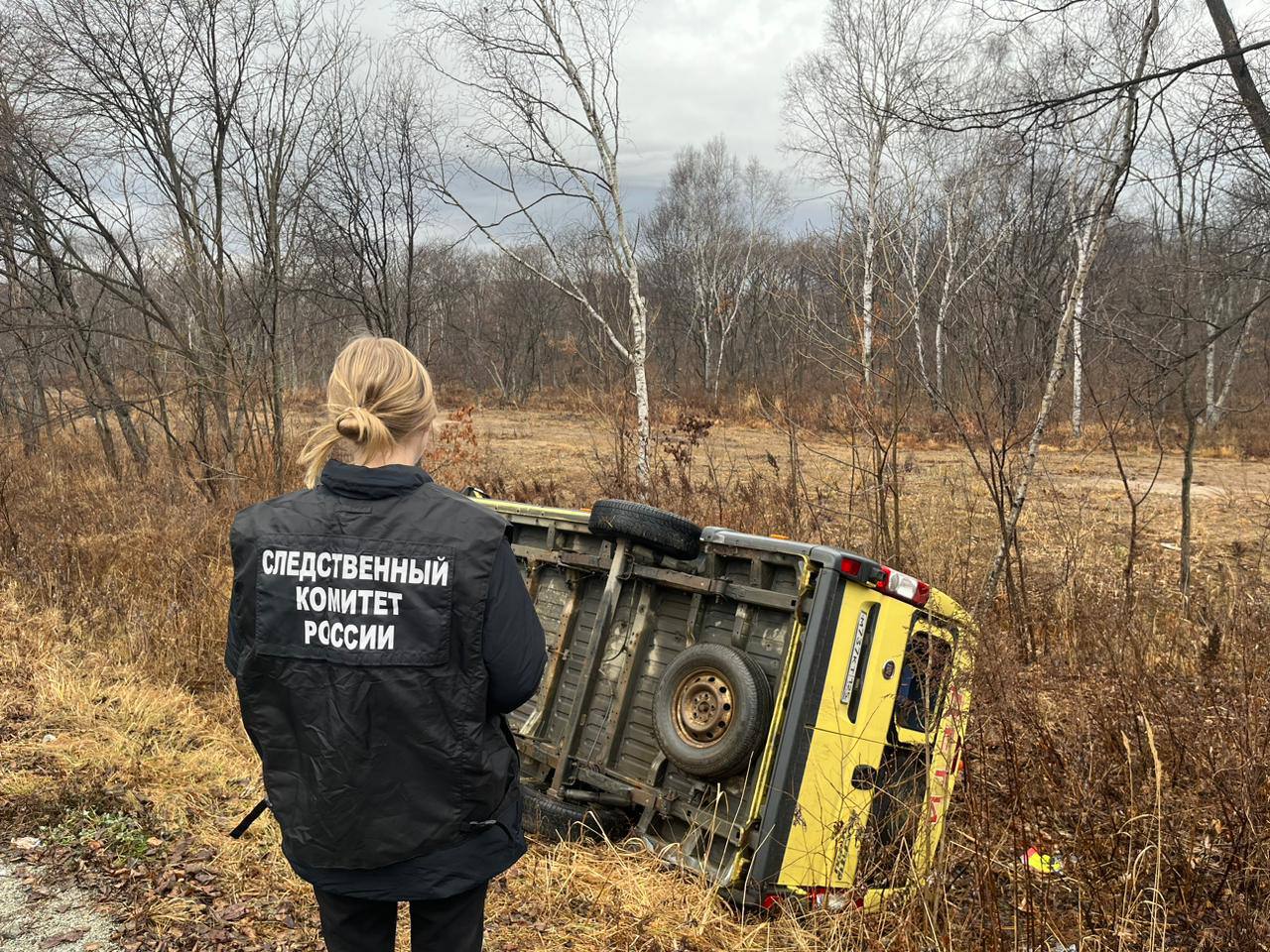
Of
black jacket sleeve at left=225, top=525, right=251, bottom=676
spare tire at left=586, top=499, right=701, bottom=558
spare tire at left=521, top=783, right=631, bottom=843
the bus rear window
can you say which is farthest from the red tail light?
black jacket sleeve at left=225, top=525, right=251, bottom=676

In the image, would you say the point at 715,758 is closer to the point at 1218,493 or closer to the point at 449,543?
the point at 449,543

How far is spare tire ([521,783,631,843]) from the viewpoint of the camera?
388cm

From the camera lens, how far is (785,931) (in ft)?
10.3

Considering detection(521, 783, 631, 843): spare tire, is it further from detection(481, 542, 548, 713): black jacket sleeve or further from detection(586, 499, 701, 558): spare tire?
detection(481, 542, 548, 713): black jacket sleeve

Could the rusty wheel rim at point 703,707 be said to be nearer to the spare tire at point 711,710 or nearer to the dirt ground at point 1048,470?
the spare tire at point 711,710

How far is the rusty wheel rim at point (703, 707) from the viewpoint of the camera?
12.0ft

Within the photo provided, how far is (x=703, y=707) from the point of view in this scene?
3.78 meters

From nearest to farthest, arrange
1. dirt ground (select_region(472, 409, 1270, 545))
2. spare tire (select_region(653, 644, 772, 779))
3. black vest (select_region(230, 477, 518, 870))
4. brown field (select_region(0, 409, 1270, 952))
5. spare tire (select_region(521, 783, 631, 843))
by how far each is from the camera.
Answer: black vest (select_region(230, 477, 518, 870))
brown field (select_region(0, 409, 1270, 952))
spare tire (select_region(653, 644, 772, 779))
spare tire (select_region(521, 783, 631, 843))
dirt ground (select_region(472, 409, 1270, 545))

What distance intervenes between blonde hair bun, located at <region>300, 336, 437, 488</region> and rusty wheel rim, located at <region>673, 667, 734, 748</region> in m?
2.16

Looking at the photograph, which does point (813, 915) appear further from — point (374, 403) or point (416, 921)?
point (374, 403)

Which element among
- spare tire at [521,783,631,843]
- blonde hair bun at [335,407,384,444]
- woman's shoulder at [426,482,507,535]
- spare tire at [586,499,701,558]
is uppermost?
blonde hair bun at [335,407,384,444]

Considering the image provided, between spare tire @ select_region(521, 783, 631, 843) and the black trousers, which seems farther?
spare tire @ select_region(521, 783, 631, 843)

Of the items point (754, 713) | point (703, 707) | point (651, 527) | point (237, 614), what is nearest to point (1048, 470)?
point (651, 527)

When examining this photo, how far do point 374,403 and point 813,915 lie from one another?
2641 millimetres
